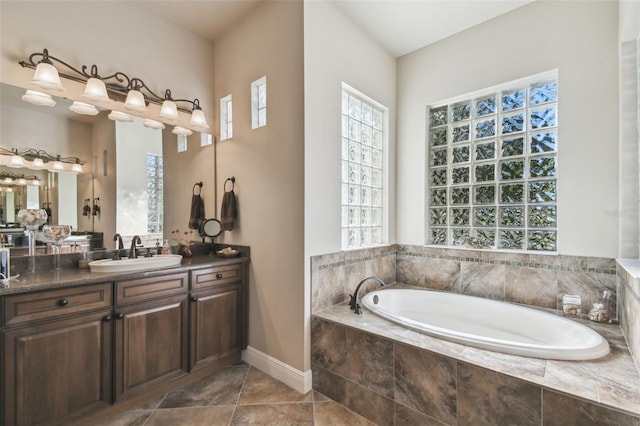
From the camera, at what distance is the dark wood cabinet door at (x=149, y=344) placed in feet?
5.99

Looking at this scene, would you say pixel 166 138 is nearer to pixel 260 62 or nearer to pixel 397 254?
pixel 260 62

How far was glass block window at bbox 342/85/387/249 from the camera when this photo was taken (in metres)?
2.70

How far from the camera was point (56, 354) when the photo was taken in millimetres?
1587

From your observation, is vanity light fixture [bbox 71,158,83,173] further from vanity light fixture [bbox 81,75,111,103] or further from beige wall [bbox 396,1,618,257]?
beige wall [bbox 396,1,618,257]

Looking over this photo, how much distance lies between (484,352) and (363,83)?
2321 millimetres

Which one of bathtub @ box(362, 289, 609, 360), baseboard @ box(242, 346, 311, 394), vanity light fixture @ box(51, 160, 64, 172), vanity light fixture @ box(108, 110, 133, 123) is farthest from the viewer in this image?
vanity light fixture @ box(108, 110, 133, 123)

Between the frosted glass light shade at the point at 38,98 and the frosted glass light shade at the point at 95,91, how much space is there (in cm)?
20

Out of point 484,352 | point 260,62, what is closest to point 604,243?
point 484,352

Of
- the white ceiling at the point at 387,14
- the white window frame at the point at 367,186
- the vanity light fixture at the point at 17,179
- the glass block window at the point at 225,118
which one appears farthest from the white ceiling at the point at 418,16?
the vanity light fixture at the point at 17,179

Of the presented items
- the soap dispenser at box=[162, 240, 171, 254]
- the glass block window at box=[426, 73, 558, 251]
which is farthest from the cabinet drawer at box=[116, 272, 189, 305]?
the glass block window at box=[426, 73, 558, 251]

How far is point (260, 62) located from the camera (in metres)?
2.48

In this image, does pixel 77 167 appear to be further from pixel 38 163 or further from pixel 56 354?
pixel 56 354

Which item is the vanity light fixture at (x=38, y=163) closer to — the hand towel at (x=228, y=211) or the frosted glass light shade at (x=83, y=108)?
the frosted glass light shade at (x=83, y=108)

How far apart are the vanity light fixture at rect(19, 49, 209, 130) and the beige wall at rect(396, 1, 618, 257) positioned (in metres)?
2.63
